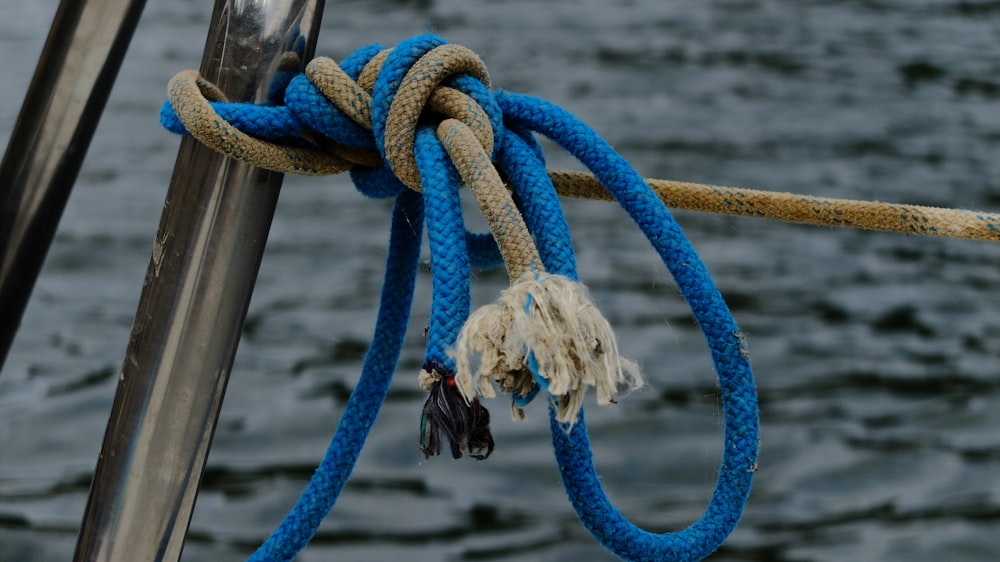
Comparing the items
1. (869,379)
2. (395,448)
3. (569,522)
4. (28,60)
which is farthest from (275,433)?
(28,60)

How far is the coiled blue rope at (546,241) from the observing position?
29.9 inches

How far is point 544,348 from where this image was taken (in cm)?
63

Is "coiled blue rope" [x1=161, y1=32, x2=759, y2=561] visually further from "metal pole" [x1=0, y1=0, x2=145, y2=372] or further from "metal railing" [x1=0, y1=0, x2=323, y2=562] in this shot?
"metal pole" [x1=0, y1=0, x2=145, y2=372]

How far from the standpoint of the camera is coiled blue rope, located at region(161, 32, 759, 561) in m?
0.76

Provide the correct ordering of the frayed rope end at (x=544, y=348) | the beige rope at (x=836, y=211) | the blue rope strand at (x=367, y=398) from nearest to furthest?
the frayed rope end at (x=544, y=348)
the blue rope strand at (x=367, y=398)
the beige rope at (x=836, y=211)

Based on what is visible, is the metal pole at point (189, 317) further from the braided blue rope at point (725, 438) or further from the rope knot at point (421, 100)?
the braided blue rope at point (725, 438)

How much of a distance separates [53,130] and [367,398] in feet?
1.29

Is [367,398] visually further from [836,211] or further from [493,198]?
[836,211]

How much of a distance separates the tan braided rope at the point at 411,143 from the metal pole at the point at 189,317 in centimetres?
2

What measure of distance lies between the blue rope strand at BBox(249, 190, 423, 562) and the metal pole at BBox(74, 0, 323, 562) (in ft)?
0.31

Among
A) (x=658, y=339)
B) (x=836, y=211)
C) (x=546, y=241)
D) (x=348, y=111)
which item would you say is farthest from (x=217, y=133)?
(x=658, y=339)

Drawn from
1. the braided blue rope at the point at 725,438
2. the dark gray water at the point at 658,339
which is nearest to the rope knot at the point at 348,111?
the braided blue rope at the point at 725,438

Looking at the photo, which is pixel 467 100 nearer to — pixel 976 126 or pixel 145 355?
pixel 145 355

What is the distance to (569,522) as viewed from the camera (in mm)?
2340
